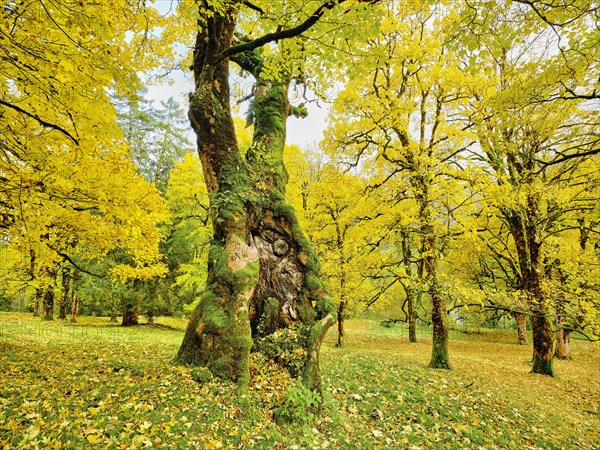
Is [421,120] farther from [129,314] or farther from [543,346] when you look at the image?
[129,314]

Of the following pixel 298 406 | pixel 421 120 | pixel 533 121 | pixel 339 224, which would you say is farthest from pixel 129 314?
pixel 533 121

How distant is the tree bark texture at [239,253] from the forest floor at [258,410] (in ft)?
1.60

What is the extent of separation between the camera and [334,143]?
9.76m

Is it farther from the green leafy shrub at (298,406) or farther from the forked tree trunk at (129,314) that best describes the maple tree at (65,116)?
the forked tree trunk at (129,314)

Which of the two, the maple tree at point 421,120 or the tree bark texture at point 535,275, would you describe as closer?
the maple tree at point 421,120

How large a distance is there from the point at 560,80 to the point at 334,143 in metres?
6.26

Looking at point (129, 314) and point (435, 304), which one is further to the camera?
point (129, 314)

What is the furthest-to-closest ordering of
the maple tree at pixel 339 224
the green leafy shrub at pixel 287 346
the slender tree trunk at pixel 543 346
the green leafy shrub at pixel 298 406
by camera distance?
1. the maple tree at pixel 339 224
2. the slender tree trunk at pixel 543 346
3. the green leafy shrub at pixel 287 346
4. the green leafy shrub at pixel 298 406

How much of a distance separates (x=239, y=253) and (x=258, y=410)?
226cm

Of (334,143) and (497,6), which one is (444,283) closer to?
(334,143)

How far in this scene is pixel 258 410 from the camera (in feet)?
12.6

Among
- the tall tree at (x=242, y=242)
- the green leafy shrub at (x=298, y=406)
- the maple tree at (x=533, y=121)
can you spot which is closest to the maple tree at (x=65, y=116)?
the tall tree at (x=242, y=242)

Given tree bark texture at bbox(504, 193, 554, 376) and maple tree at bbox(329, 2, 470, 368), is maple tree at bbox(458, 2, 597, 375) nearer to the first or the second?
tree bark texture at bbox(504, 193, 554, 376)

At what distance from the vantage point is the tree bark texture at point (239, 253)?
14.2 ft
